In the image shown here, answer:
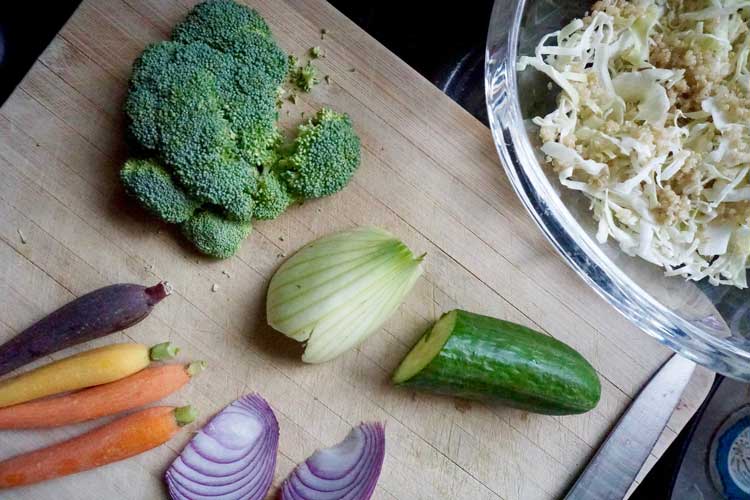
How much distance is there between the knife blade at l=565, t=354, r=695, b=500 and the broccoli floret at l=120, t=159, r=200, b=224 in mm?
981

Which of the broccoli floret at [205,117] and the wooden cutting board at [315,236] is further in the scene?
the wooden cutting board at [315,236]

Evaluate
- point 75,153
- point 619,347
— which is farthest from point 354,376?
point 75,153

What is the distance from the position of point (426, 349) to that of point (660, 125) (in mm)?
621

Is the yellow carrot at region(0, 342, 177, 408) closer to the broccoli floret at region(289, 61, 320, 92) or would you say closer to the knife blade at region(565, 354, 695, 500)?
the broccoli floret at region(289, 61, 320, 92)

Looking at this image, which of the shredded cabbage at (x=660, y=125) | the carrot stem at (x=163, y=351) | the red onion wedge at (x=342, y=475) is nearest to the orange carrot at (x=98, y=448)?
the carrot stem at (x=163, y=351)

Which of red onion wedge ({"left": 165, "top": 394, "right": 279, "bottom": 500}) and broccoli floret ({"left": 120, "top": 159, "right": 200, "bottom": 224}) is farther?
red onion wedge ({"left": 165, "top": 394, "right": 279, "bottom": 500})

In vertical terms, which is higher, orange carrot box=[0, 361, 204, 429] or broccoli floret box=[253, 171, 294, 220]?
broccoli floret box=[253, 171, 294, 220]

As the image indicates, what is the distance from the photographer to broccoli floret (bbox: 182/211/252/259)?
55.6 inches

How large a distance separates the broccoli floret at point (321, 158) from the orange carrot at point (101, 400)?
1.37ft

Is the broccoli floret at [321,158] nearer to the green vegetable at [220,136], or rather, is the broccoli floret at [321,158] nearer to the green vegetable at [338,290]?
the green vegetable at [220,136]

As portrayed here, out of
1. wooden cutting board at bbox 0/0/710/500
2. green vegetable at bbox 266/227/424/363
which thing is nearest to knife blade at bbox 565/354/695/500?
wooden cutting board at bbox 0/0/710/500

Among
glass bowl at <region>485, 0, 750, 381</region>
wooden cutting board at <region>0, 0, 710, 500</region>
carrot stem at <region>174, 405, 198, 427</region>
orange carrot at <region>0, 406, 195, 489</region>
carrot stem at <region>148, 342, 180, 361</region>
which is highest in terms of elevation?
glass bowl at <region>485, 0, 750, 381</region>

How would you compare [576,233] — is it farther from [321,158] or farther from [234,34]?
[234,34]

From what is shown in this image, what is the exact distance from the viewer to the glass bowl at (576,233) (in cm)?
140
